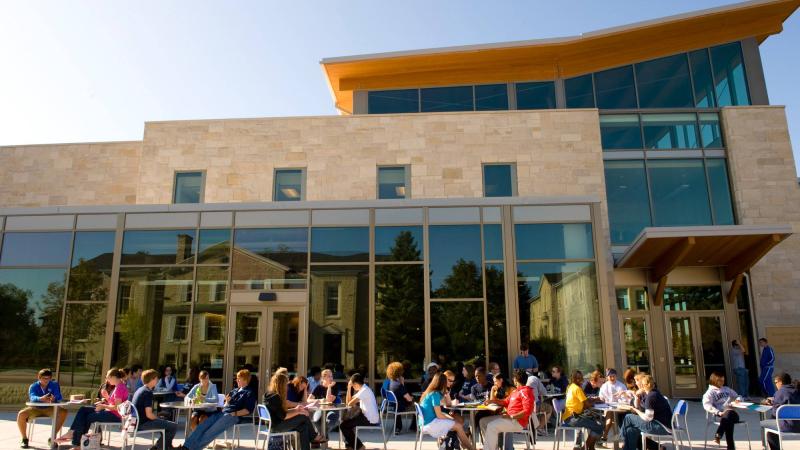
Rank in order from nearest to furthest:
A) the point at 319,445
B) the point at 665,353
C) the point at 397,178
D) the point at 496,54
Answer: the point at 319,445 < the point at 665,353 < the point at 397,178 < the point at 496,54

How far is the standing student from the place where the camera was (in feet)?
54.0

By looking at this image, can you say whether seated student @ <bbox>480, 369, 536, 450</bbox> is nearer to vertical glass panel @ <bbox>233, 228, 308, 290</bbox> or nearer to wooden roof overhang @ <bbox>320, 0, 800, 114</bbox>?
vertical glass panel @ <bbox>233, 228, 308, 290</bbox>

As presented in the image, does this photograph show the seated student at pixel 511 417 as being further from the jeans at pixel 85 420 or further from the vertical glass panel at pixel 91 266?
the vertical glass panel at pixel 91 266

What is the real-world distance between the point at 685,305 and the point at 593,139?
5884 millimetres

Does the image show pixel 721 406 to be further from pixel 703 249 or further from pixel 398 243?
pixel 398 243

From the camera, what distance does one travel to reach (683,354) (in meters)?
18.0

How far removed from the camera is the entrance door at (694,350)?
17.6 m

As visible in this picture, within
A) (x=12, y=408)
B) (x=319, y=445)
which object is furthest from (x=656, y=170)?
(x=12, y=408)

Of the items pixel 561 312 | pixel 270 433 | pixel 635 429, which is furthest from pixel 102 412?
pixel 561 312

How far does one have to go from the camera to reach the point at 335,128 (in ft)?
64.6

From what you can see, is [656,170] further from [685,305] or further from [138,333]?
[138,333]

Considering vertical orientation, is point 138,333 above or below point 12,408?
above

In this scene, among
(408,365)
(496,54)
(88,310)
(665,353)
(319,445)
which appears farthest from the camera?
(496,54)

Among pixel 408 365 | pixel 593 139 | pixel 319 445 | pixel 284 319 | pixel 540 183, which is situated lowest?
pixel 319 445
